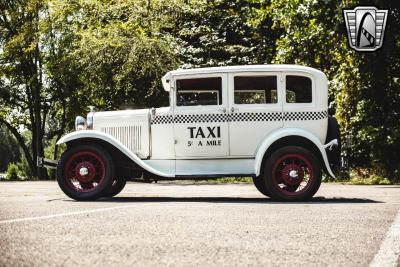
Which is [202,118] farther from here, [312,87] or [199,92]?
[312,87]

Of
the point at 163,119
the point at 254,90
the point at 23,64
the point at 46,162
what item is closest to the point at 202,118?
the point at 163,119

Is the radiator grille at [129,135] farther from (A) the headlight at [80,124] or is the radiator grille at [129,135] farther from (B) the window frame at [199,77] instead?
(B) the window frame at [199,77]

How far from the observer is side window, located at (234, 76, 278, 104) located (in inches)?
373

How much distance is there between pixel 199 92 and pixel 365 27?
8516 mm

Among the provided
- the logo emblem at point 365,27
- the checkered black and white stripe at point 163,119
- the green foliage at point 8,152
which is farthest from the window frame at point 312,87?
the green foliage at point 8,152

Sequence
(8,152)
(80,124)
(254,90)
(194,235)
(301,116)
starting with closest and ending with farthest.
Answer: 1. (194,235)
2. (301,116)
3. (254,90)
4. (80,124)
5. (8,152)

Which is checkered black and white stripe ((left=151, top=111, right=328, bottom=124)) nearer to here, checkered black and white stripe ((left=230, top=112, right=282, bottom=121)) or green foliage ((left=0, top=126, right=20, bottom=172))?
checkered black and white stripe ((left=230, top=112, right=282, bottom=121))

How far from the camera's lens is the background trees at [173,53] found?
54.7 feet

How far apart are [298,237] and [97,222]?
6.39 feet

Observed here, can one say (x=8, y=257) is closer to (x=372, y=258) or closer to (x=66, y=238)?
(x=66, y=238)

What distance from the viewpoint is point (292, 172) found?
9211 mm

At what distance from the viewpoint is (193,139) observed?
9477 mm

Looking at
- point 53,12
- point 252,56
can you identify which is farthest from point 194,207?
point 53,12

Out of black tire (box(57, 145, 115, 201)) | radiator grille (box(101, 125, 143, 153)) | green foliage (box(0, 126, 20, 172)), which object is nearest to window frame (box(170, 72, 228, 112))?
radiator grille (box(101, 125, 143, 153))
